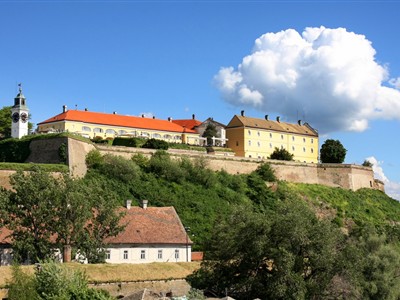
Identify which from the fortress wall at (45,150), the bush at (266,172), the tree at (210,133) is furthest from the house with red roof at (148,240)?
the tree at (210,133)

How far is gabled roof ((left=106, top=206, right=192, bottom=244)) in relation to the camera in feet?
147

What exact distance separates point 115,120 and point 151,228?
3638 centimetres

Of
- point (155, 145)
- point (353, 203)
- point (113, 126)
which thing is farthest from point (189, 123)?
point (353, 203)

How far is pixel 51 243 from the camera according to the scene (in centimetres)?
3903

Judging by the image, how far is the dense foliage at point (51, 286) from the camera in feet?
94.5

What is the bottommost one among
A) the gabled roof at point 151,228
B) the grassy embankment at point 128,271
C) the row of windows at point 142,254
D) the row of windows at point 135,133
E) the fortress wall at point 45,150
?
the grassy embankment at point 128,271

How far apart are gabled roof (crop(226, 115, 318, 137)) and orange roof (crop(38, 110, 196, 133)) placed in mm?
7111

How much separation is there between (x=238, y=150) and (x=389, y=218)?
2395 centimetres

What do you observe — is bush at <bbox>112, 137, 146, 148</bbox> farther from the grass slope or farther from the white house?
the white house

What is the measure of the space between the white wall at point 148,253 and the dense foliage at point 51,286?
12.9 metres

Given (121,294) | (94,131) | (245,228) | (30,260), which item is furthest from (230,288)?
(94,131)

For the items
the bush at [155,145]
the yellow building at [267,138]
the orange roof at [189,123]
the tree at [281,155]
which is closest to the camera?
the bush at [155,145]

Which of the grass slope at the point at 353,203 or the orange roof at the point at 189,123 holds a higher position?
the orange roof at the point at 189,123

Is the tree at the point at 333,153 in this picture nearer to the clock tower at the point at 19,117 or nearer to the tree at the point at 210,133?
the tree at the point at 210,133
